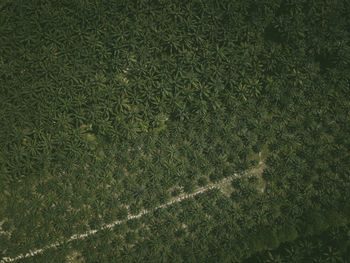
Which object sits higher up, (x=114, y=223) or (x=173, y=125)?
(x=173, y=125)

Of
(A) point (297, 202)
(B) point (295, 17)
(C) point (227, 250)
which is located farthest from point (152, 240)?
(B) point (295, 17)

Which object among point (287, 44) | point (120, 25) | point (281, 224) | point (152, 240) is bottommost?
point (152, 240)

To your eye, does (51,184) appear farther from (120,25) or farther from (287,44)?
(287,44)

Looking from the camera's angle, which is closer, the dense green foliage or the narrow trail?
the dense green foliage

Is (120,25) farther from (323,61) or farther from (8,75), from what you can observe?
(323,61)

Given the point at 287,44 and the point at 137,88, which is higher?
the point at 287,44

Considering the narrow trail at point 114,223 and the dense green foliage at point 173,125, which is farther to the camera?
the narrow trail at point 114,223

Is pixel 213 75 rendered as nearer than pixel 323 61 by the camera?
Yes
